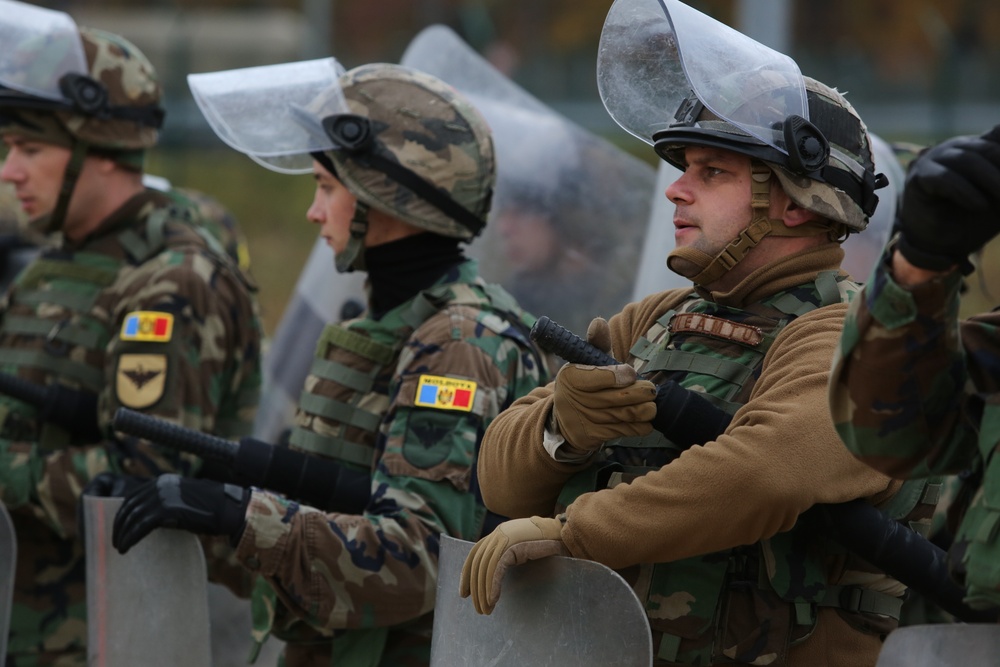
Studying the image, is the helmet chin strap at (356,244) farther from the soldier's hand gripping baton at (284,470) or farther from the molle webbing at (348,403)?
the soldier's hand gripping baton at (284,470)

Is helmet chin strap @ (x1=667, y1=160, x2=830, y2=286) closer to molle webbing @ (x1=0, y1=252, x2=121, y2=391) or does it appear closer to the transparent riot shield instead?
the transparent riot shield

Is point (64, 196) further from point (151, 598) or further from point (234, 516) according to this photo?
point (234, 516)

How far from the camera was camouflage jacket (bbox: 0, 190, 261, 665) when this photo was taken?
4562mm

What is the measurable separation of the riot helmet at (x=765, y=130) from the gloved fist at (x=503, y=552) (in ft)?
2.21

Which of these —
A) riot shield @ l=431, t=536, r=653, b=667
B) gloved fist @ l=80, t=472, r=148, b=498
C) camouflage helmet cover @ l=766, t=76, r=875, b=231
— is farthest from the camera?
gloved fist @ l=80, t=472, r=148, b=498

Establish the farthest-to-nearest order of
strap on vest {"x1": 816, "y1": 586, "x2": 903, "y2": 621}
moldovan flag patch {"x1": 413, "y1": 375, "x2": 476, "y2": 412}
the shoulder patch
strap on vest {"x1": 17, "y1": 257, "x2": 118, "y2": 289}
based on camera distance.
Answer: strap on vest {"x1": 17, "y1": 257, "x2": 118, "y2": 289}
the shoulder patch
moldovan flag patch {"x1": 413, "y1": 375, "x2": 476, "y2": 412}
strap on vest {"x1": 816, "y1": 586, "x2": 903, "y2": 621}

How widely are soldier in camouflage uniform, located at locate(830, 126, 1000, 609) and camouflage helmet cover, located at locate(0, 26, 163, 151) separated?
349 cm

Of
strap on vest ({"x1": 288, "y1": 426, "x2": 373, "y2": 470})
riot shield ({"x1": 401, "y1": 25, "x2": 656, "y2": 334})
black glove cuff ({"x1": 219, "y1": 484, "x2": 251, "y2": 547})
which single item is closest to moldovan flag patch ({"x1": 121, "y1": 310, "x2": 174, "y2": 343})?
strap on vest ({"x1": 288, "y1": 426, "x2": 373, "y2": 470})

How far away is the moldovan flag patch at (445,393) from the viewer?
376 centimetres

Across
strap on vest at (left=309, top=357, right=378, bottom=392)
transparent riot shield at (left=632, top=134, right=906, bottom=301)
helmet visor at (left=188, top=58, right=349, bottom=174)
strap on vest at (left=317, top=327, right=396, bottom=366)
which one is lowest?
strap on vest at (left=309, top=357, right=378, bottom=392)

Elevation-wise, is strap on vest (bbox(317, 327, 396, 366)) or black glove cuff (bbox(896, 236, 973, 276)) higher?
black glove cuff (bbox(896, 236, 973, 276))

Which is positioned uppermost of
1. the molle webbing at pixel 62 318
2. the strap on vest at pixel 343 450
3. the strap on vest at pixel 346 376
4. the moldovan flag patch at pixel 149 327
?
the strap on vest at pixel 346 376

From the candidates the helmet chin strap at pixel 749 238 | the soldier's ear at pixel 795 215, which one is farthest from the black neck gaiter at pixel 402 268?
the soldier's ear at pixel 795 215

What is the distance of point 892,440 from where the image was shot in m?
2.39
